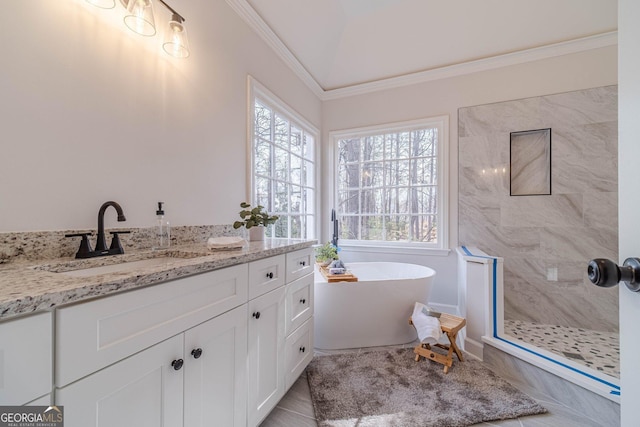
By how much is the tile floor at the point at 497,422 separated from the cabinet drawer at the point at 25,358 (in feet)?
4.06

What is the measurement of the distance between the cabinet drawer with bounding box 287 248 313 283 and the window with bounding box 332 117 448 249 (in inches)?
66.8

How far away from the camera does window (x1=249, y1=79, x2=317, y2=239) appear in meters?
2.25

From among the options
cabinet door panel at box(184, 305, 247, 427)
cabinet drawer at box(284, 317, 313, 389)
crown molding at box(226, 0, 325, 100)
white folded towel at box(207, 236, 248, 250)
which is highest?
crown molding at box(226, 0, 325, 100)

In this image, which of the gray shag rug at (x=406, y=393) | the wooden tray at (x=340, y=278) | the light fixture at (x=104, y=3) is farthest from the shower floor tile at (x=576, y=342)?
the light fixture at (x=104, y=3)

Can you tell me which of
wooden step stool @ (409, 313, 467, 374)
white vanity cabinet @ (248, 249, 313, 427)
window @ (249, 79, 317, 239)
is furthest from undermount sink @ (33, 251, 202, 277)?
wooden step stool @ (409, 313, 467, 374)

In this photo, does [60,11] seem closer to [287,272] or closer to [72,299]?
[72,299]

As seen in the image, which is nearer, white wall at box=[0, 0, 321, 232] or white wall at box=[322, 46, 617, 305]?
white wall at box=[0, 0, 321, 232]

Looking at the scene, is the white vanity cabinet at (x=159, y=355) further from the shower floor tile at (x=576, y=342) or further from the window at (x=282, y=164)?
the shower floor tile at (x=576, y=342)

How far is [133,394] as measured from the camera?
713 millimetres

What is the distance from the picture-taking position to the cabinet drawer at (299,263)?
1.52m

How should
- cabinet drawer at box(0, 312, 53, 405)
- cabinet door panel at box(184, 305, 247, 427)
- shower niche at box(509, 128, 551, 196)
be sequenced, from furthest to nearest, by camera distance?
1. shower niche at box(509, 128, 551, 196)
2. cabinet door panel at box(184, 305, 247, 427)
3. cabinet drawer at box(0, 312, 53, 405)

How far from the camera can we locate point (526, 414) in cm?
148

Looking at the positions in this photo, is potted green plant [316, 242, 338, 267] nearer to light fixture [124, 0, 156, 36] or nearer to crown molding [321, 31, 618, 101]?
crown molding [321, 31, 618, 101]

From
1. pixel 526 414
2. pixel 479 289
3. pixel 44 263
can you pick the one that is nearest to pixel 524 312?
pixel 479 289
